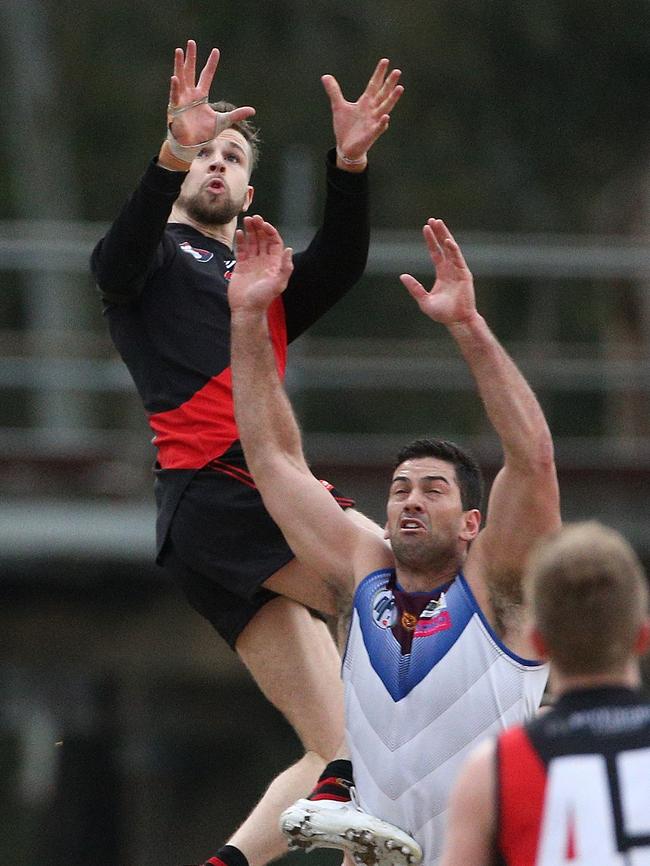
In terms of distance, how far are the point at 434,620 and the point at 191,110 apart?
1522mm

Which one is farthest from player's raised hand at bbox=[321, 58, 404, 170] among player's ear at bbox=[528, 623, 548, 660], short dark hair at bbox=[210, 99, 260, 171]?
player's ear at bbox=[528, 623, 548, 660]

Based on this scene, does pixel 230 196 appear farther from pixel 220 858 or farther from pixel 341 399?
pixel 341 399

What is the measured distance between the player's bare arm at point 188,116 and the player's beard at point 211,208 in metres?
0.39

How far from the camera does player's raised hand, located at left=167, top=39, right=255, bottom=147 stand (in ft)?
16.7

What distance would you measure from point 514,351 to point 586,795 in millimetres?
9222

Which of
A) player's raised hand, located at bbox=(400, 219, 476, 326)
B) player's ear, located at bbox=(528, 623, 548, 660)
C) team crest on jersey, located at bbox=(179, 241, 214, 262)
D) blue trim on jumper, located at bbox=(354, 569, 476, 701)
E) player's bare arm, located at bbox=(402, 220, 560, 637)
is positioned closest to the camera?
player's ear, located at bbox=(528, 623, 548, 660)

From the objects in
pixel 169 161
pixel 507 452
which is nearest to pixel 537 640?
pixel 507 452

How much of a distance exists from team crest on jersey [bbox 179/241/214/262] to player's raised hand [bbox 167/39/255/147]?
1.38ft

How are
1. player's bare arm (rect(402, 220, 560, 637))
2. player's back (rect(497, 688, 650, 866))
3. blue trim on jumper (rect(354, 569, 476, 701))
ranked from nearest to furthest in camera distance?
player's back (rect(497, 688, 650, 866)) < player's bare arm (rect(402, 220, 560, 637)) < blue trim on jumper (rect(354, 569, 476, 701))

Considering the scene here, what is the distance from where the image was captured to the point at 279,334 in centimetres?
554

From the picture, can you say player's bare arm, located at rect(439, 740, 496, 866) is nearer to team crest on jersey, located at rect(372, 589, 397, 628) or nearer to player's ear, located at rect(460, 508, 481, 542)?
team crest on jersey, located at rect(372, 589, 397, 628)

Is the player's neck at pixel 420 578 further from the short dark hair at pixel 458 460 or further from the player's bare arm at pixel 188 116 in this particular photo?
the player's bare arm at pixel 188 116

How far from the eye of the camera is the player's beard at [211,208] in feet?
18.2

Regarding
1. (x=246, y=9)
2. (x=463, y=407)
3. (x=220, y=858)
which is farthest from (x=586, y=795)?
(x=246, y=9)
